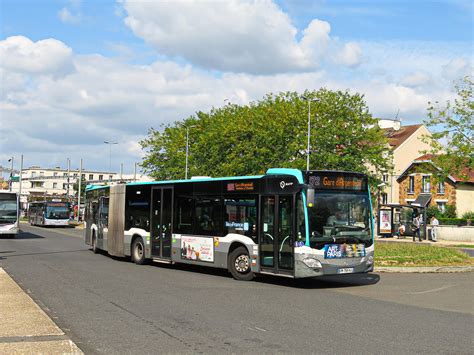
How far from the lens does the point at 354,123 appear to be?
170 feet

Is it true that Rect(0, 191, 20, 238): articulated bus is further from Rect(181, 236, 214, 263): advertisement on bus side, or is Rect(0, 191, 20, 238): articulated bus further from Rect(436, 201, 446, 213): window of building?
Rect(436, 201, 446, 213): window of building

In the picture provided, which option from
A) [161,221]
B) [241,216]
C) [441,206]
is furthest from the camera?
[441,206]

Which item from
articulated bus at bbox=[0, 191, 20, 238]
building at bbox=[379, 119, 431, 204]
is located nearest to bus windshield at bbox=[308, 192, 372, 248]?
articulated bus at bbox=[0, 191, 20, 238]

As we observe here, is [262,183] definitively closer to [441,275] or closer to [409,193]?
[441,275]

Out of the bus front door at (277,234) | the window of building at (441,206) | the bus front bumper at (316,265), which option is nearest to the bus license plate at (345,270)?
the bus front bumper at (316,265)

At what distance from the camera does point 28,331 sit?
817 cm

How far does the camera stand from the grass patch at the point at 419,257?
63.3 ft

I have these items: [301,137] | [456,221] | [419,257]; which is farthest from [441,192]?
[419,257]

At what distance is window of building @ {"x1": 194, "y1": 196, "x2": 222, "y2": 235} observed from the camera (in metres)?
16.6

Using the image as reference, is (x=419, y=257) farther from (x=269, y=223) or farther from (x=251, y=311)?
(x=251, y=311)

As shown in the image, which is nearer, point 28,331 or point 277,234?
point 28,331

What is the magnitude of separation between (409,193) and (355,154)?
1983cm

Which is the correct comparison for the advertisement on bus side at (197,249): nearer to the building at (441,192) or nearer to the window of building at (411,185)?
the building at (441,192)

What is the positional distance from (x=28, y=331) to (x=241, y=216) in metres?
8.33
